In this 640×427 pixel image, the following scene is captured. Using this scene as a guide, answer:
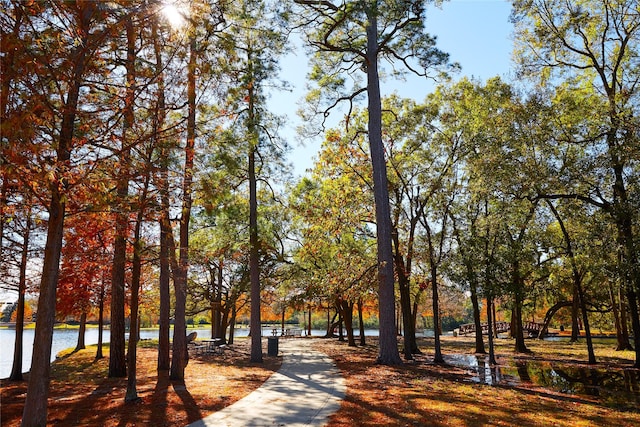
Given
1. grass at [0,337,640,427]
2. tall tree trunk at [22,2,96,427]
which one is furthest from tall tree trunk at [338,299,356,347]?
tall tree trunk at [22,2,96,427]

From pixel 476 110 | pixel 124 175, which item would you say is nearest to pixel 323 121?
pixel 476 110

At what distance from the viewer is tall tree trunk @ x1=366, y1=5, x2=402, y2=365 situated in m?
14.4

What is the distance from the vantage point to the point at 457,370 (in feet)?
49.3

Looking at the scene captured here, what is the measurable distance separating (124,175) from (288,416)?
15.8 feet

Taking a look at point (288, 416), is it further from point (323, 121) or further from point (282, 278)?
point (282, 278)

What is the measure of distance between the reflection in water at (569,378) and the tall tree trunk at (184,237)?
844 centimetres

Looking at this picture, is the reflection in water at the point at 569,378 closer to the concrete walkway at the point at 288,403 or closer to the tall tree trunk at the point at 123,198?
the concrete walkway at the point at 288,403

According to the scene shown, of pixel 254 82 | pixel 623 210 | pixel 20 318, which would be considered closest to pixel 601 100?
pixel 623 210

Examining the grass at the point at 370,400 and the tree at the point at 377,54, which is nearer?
the grass at the point at 370,400

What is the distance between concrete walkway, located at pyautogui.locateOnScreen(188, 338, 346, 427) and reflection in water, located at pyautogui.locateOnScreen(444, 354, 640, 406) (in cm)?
487

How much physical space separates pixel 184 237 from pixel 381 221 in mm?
6541

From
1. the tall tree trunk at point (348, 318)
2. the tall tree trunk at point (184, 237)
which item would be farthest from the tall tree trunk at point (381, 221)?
the tall tree trunk at point (348, 318)

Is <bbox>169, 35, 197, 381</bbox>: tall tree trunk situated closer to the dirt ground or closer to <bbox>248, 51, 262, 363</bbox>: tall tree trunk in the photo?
the dirt ground

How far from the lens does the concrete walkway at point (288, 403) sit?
7086 mm
